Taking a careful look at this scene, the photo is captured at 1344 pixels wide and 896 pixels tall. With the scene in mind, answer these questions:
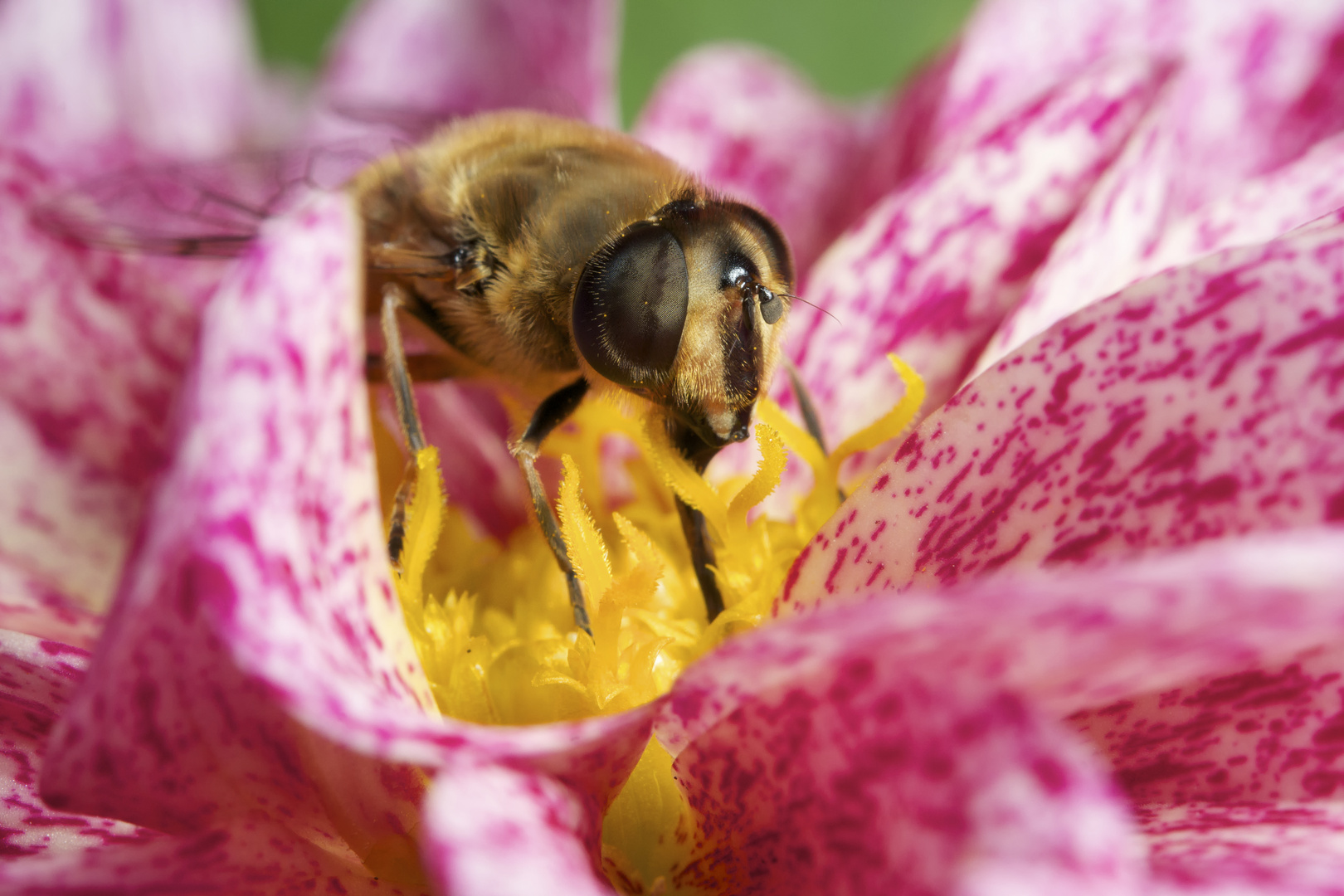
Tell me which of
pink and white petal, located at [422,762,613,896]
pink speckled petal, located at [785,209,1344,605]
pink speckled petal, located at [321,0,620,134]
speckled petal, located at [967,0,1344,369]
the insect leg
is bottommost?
pink and white petal, located at [422,762,613,896]

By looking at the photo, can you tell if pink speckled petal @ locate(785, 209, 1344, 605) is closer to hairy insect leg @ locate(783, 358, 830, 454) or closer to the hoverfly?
the hoverfly

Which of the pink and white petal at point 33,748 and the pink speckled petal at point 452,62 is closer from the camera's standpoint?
the pink and white petal at point 33,748

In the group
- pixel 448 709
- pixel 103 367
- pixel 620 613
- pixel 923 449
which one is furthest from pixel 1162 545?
pixel 103 367

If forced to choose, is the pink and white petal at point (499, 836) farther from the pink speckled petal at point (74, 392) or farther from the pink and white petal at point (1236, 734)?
the pink speckled petal at point (74, 392)

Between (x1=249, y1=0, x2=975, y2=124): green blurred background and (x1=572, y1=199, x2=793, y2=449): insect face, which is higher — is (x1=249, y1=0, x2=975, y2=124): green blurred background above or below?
above

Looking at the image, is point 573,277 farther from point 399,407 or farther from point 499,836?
point 499,836

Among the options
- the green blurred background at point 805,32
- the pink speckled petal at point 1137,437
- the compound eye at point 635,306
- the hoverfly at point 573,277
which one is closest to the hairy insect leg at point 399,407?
the hoverfly at point 573,277

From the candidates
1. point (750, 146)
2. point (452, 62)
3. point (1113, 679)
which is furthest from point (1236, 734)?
point (452, 62)

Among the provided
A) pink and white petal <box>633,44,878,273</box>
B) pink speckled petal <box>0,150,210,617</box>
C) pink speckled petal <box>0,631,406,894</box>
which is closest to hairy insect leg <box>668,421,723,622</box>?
pink speckled petal <box>0,631,406,894</box>
